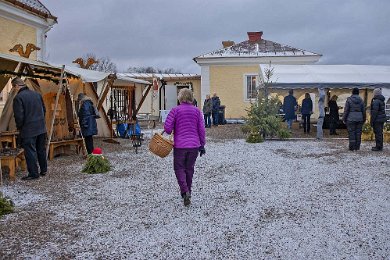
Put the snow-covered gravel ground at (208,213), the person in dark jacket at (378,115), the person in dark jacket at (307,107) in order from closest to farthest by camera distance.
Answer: the snow-covered gravel ground at (208,213), the person in dark jacket at (378,115), the person in dark jacket at (307,107)

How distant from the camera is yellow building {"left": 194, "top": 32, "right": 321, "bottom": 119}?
22.4 m

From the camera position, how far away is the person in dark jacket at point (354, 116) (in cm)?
1109

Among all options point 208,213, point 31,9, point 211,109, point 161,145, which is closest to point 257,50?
point 211,109

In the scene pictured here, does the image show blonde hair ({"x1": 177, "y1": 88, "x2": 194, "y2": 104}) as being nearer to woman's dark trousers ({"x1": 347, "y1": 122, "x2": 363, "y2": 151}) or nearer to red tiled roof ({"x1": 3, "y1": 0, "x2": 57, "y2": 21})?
woman's dark trousers ({"x1": 347, "y1": 122, "x2": 363, "y2": 151})

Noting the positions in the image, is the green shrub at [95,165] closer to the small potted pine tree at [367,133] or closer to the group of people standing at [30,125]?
the group of people standing at [30,125]

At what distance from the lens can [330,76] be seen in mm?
14812

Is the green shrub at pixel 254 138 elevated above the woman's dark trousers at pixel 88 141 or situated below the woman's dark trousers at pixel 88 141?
below

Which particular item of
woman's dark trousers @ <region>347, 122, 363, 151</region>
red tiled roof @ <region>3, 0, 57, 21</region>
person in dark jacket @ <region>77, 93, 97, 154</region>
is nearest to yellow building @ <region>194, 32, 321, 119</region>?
red tiled roof @ <region>3, 0, 57, 21</region>

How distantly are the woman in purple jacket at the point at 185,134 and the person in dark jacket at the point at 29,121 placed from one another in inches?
111

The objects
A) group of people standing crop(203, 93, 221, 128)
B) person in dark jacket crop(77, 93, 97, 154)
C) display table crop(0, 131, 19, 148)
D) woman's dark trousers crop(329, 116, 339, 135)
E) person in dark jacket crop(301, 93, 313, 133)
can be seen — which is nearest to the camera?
display table crop(0, 131, 19, 148)

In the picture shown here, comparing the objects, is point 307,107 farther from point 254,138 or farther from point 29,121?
point 29,121

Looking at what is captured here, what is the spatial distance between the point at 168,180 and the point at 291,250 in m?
3.68

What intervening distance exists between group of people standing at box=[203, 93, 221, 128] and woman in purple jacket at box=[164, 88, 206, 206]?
13.3 m

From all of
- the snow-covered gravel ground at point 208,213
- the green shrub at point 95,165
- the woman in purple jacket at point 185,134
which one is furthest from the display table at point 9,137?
the woman in purple jacket at point 185,134
